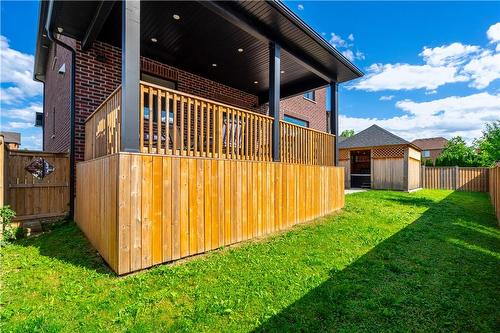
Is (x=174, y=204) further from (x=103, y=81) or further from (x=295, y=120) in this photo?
(x=295, y=120)

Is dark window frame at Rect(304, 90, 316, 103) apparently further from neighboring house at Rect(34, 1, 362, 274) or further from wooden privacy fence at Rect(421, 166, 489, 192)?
wooden privacy fence at Rect(421, 166, 489, 192)

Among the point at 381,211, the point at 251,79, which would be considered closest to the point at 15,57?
the point at 251,79

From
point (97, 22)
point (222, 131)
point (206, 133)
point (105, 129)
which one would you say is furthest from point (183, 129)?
point (97, 22)

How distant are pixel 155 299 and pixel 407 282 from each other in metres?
3.06

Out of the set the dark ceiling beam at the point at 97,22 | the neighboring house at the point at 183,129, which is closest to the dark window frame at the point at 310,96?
the neighboring house at the point at 183,129

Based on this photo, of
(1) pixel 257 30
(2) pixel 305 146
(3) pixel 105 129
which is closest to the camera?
(3) pixel 105 129

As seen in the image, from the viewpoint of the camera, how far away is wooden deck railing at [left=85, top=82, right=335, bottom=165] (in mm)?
3393

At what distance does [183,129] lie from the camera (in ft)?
11.6

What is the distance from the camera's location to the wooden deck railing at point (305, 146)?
5.65 metres

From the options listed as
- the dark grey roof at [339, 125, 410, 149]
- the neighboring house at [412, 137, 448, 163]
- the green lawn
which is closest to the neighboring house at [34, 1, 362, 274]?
the green lawn

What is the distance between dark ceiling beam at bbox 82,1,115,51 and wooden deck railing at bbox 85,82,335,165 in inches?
57.0

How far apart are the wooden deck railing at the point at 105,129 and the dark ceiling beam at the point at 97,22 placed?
1.59 metres

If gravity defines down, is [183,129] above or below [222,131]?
below

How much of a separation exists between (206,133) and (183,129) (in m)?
0.55
